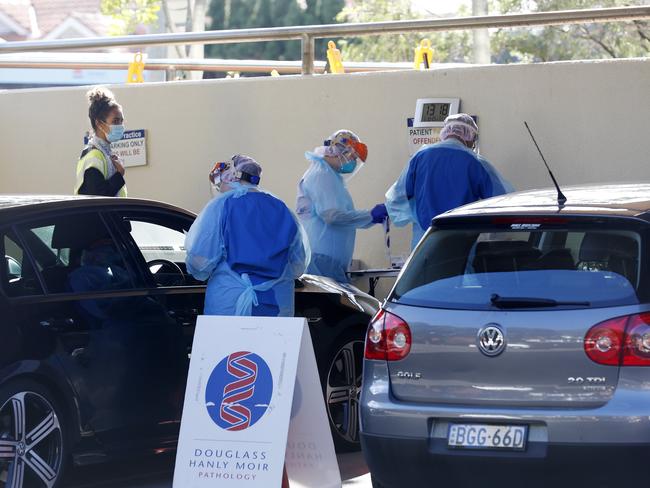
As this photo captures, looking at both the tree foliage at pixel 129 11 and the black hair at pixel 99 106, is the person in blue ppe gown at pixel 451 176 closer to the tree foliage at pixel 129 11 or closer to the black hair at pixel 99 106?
the black hair at pixel 99 106

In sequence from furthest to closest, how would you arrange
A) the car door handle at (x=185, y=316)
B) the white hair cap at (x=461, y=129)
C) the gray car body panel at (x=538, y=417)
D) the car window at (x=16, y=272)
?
the white hair cap at (x=461, y=129), the car door handle at (x=185, y=316), the car window at (x=16, y=272), the gray car body panel at (x=538, y=417)

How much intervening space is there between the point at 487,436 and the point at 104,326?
217cm

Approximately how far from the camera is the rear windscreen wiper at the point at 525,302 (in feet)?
18.6

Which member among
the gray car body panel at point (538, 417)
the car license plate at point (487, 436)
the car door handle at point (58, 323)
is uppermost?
the car door handle at point (58, 323)

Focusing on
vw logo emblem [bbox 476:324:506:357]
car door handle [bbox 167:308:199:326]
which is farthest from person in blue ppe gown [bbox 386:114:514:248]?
vw logo emblem [bbox 476:324:506:357]

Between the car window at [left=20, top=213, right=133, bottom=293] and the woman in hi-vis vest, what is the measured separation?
81.8 inches

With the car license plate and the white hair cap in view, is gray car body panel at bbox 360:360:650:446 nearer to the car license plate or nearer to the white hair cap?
the car license plate

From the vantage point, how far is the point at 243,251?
713 cm

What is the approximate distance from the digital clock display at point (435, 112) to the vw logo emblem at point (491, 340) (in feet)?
16.5

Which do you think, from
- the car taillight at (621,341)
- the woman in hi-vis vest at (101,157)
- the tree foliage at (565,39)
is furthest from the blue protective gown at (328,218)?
the tree foliage at (565,39)

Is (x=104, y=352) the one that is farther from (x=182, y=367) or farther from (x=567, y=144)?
(x=567, y=144)

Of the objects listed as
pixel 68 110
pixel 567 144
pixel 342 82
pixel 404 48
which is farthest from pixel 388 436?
pixel 404 48

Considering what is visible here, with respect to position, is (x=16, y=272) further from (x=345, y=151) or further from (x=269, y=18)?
(x=269, y=18)

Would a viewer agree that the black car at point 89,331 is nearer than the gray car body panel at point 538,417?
No
